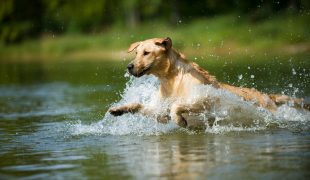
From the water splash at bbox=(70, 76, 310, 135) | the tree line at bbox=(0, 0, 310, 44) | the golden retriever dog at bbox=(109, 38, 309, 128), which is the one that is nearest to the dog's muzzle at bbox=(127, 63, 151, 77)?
the golden retriever dog at bbox=(109, 38, 309, 128)

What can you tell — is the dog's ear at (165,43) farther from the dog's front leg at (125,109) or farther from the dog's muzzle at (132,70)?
the dog's front leg at (125,109)

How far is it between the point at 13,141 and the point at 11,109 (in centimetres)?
671

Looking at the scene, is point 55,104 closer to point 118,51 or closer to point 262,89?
point 262,89

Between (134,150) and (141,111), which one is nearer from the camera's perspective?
(134,150)

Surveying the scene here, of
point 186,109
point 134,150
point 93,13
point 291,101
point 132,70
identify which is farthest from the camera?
point 93,13

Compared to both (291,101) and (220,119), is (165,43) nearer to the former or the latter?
(220,119)

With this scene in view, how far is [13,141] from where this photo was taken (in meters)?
12.8

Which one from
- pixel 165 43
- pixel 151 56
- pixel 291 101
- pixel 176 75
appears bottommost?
pixel 291 101

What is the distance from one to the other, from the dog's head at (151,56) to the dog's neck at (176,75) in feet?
0.34

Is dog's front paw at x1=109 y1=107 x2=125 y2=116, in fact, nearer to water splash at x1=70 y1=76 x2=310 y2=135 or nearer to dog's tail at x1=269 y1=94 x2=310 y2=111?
water splash at x1=70 y1=76 x2=310 y2=135

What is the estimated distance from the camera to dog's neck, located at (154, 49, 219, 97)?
1260 cm

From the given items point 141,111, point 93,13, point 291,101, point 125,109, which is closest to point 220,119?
point 141,111

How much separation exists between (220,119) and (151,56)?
153 centimetres

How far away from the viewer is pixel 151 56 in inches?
490
